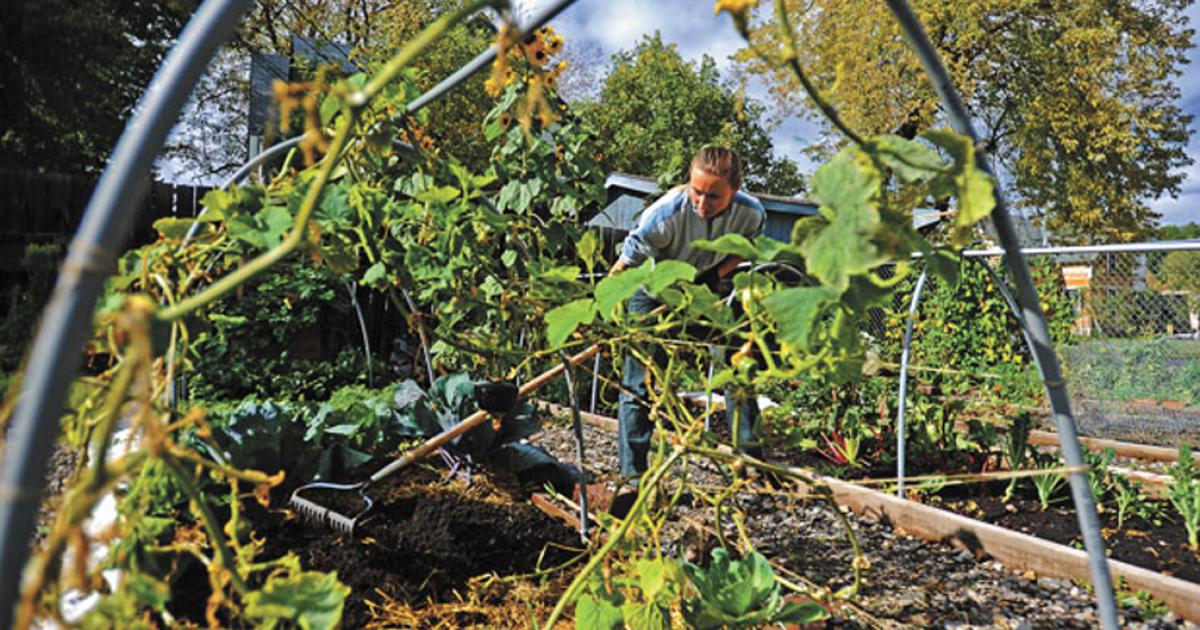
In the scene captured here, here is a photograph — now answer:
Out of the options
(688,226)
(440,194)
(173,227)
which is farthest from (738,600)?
(688,226)

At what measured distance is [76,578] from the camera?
51 cm

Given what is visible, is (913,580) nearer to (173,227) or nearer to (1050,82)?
(173,227)

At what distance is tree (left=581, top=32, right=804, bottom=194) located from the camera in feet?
78.7

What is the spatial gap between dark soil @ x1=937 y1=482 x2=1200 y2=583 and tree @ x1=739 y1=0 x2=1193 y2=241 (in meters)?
14.5

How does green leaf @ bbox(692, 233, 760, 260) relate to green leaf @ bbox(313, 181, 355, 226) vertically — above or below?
below

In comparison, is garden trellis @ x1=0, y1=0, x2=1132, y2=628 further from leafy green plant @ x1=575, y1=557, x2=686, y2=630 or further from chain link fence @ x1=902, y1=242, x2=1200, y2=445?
chain link fence @ x1=902, y1=242, x2=1200, y2=445

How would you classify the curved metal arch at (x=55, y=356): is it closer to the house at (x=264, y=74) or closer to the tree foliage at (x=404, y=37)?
the house at (x=264, y=74)

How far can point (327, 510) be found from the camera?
1982mm

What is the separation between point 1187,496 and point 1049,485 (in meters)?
0.46

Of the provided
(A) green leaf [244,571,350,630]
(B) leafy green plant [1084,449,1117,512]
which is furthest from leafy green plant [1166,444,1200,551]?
(A) green leaf [244,571,350,630]

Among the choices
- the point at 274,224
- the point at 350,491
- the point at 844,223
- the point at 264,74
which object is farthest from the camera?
the point at 264,74

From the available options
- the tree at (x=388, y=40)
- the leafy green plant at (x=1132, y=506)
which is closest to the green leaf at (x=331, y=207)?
the leafy green plant at (x=1132, y=506)

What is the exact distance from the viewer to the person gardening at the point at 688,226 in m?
3.11

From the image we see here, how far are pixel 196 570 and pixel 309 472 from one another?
1.83 feet
